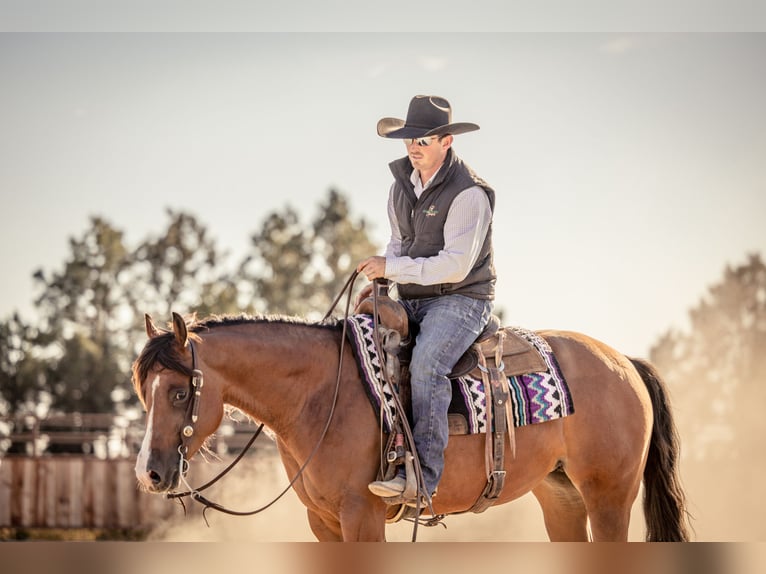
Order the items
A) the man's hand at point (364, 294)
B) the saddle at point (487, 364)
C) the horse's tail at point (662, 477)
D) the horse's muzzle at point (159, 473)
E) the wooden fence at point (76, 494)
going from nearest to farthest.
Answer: the horse's muzzle at point (159, 473) → the saddle at point (487, 364) → the man's hand at point (364, 294) → the horse's tail at point (662, 477) → the wooden fence at point (76, 494)

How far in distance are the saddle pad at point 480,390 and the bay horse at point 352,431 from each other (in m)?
0.07

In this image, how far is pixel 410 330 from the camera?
17.1 ft

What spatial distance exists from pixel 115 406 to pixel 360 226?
24.0 ft

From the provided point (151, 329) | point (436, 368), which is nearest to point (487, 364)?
point (436, 368)

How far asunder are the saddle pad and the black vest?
18.4 inches

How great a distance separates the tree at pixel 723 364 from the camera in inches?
915

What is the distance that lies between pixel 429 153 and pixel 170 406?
2.00 m

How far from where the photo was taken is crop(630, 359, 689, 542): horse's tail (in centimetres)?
577

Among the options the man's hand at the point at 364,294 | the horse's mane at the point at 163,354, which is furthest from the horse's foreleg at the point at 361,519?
the man's hand at the point at 364,294

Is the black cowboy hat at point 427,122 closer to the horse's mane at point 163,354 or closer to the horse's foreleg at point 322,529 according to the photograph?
the horse's mane at point 163,354

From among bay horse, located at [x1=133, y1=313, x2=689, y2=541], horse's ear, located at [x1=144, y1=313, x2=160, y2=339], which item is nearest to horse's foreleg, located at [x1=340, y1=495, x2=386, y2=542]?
bay horse, located at [x1=133, y1=313, x2=689, y2=541]

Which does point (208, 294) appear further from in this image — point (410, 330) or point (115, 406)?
point (410, 330)

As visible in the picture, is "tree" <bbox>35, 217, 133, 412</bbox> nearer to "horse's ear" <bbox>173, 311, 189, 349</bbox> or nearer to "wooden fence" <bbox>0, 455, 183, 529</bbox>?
"wooden fence" <bbox>0, 455, 183, 529</bbox>

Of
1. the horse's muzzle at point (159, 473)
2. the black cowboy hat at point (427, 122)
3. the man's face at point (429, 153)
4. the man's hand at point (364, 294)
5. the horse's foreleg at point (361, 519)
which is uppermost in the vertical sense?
the black cowboy hat at point (427, 122)
